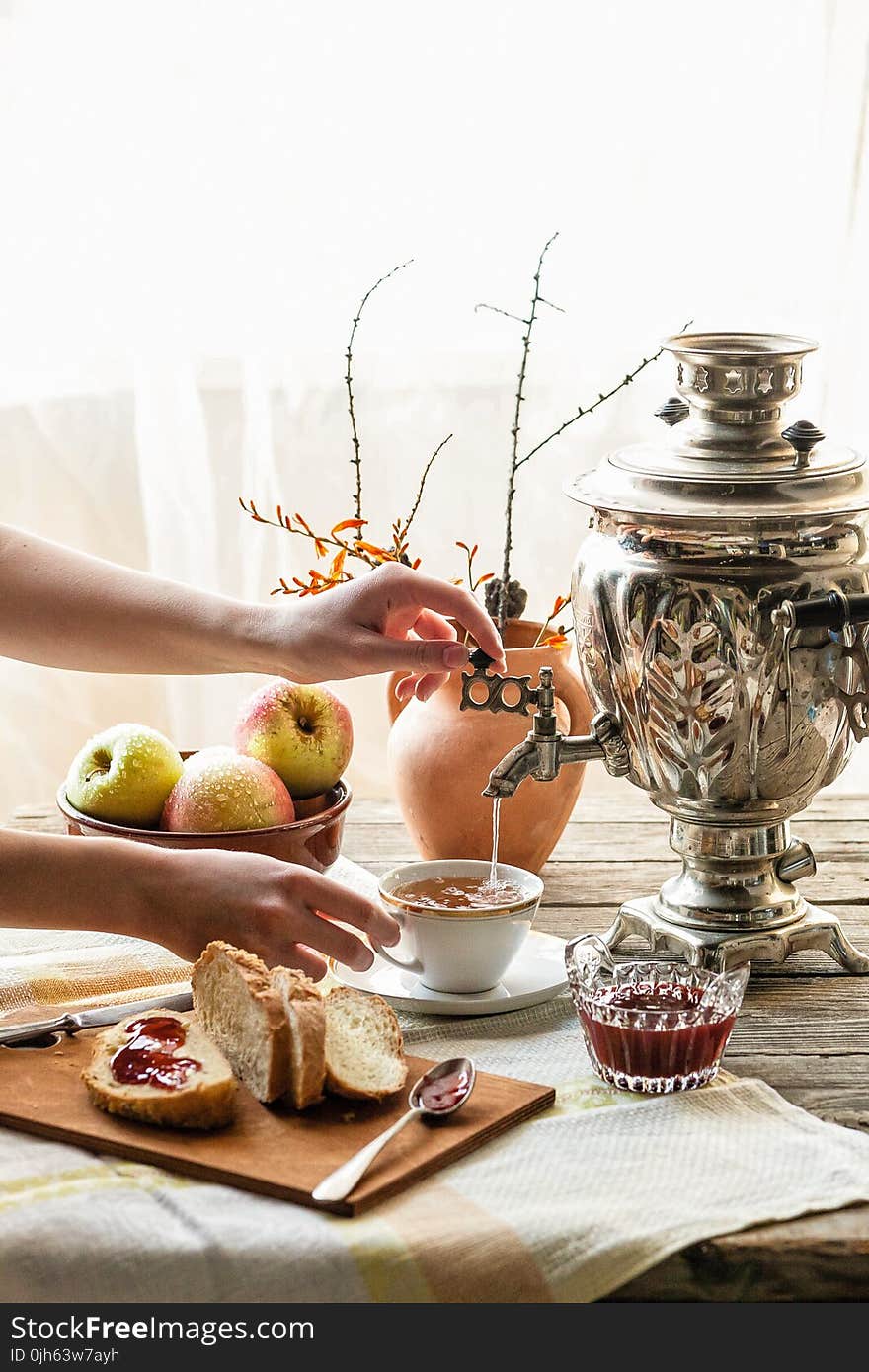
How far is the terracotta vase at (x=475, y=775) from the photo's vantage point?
1463 mm

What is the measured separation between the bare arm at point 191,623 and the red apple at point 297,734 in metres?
0.05

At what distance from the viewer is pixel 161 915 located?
119 centimetres

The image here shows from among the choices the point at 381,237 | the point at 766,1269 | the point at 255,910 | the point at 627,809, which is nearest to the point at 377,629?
the point at 255,910

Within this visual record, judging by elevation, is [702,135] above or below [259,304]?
above

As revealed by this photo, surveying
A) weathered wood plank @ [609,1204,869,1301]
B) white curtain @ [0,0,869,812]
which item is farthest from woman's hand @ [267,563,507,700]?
white curtain @ [0,0,869,812]

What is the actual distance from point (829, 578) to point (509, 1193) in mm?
548

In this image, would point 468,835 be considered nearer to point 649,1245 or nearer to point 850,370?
point 649,1245

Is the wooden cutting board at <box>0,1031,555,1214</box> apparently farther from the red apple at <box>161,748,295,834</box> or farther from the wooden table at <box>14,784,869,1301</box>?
the red apple at <box>161,748,295,834</box>

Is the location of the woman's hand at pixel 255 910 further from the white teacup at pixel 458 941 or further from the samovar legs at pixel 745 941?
the samovar legs at pixel 745 941

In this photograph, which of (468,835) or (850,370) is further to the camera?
(850,370)

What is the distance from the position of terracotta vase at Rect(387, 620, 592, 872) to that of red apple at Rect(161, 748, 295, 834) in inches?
5.7
